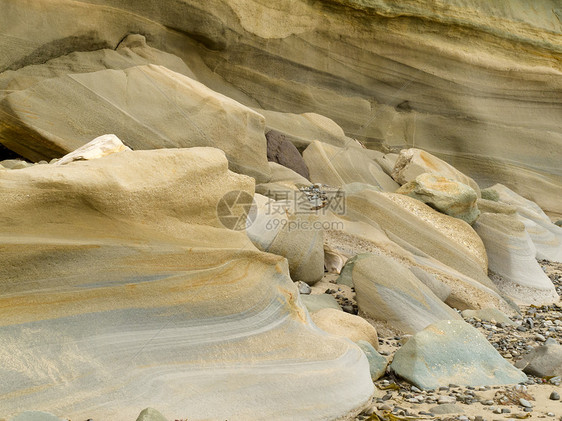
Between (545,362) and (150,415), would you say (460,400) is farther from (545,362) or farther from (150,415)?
(150,415)

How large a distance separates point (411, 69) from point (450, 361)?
8110 millimetres

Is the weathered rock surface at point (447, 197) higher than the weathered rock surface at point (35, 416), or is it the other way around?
the weathered rock surface at point (35, 416)

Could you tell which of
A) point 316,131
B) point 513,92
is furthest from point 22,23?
point 513,92

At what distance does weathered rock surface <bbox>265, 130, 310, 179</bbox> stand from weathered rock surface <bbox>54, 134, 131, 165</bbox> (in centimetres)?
307

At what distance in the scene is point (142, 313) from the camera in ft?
10.2

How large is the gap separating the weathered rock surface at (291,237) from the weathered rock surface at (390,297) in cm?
42

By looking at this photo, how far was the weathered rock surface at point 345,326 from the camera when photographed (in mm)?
3971

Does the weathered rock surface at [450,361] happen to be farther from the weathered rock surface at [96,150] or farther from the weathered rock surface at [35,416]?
the weathered rock surface at [96,150]

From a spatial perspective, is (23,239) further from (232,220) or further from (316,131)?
(316,131)

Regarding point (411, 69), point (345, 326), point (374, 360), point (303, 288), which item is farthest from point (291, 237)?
point (411, 69)

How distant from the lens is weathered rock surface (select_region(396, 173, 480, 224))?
6.50 m

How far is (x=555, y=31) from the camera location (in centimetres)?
1183

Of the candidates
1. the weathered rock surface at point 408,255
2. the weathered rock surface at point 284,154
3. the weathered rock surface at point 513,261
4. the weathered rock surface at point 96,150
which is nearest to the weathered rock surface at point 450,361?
the weathered rock surface at point 408,255

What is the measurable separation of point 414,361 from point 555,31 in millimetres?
10003
